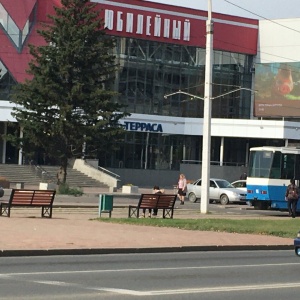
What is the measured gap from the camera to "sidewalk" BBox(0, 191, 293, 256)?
21.4 m

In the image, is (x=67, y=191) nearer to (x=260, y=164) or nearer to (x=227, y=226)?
(x=260, y=164)

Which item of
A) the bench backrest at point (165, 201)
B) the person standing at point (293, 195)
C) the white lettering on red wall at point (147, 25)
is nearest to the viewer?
the bench backrest at point (165, 201)

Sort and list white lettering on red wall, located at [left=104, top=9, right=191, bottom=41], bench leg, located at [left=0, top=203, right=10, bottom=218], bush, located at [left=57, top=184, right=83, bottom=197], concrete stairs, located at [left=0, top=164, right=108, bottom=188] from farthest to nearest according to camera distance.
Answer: white lettering on red wall, located at [left=104, top=9, right=191, bottom=41] < concrete stairs, located at [left=0, top=164, right=108, bottom=188] < bush, located at [left=57, top=184, right=83, bottom=197] < bench leg, located at [left=0, top=203, right=10, bottom=218]

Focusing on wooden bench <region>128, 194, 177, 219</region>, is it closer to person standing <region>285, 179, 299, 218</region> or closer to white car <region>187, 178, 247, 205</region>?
person standing <region>285, 179, 299, 218</region>

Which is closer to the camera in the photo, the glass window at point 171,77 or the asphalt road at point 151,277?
the asphalt road at point 151,277

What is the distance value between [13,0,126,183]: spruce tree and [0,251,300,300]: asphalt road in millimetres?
33843

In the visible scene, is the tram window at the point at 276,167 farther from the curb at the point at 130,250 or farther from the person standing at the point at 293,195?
the curb at the point at 130,250

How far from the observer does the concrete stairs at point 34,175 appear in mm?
66375

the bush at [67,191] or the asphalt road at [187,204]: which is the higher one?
the bush at [67,191]

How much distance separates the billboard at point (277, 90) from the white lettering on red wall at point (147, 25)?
25.3 feet

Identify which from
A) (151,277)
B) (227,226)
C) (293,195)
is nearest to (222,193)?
(293,195)

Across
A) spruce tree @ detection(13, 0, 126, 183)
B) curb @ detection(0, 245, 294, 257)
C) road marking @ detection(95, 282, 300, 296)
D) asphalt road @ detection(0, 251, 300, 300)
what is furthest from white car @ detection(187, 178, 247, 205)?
road marking @ detection(95, 282, 300, 296)

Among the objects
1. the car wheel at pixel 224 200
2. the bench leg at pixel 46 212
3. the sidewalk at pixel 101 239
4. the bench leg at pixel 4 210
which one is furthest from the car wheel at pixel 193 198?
the sidewalk at pixel 101 239

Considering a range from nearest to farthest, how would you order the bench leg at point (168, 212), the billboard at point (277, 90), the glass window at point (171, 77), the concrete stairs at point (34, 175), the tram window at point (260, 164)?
1. the bench leg at point (168, 212)
2. the tram window at point (260, 164)
3. the concrete stairs at point (34, 175)
4. the glass window at point (171, 77)
5. the billboard at point (277, 90)
